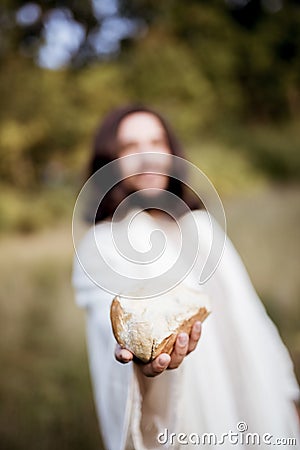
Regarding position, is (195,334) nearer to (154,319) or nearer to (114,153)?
(154,319)

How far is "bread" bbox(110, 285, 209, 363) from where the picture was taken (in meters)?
0.36

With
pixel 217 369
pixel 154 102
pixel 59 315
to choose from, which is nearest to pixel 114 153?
pixel 217 369

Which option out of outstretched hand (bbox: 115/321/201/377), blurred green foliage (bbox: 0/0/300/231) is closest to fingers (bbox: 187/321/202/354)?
outstretched hand (bbox: 115/321/201/377)

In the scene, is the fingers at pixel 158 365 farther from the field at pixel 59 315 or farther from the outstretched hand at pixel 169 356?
the field at pixel 59 315

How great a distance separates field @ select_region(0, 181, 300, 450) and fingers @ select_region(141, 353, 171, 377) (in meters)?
1.13

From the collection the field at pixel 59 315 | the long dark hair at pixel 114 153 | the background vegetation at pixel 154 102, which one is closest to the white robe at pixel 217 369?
the long dark hair at pixel 114 153

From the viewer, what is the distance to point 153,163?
50 centimetres

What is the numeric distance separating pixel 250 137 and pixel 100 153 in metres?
2.09

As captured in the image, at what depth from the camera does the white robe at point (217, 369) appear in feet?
1.63

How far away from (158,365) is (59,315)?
1675 mm

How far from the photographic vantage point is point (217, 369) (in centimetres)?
55

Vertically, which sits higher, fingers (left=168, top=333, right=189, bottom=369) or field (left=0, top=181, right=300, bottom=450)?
fingers (left=168, top=333, right=189, bottom=369)

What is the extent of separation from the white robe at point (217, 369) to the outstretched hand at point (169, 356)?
3.1 inches

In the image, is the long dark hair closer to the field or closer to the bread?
the bread
